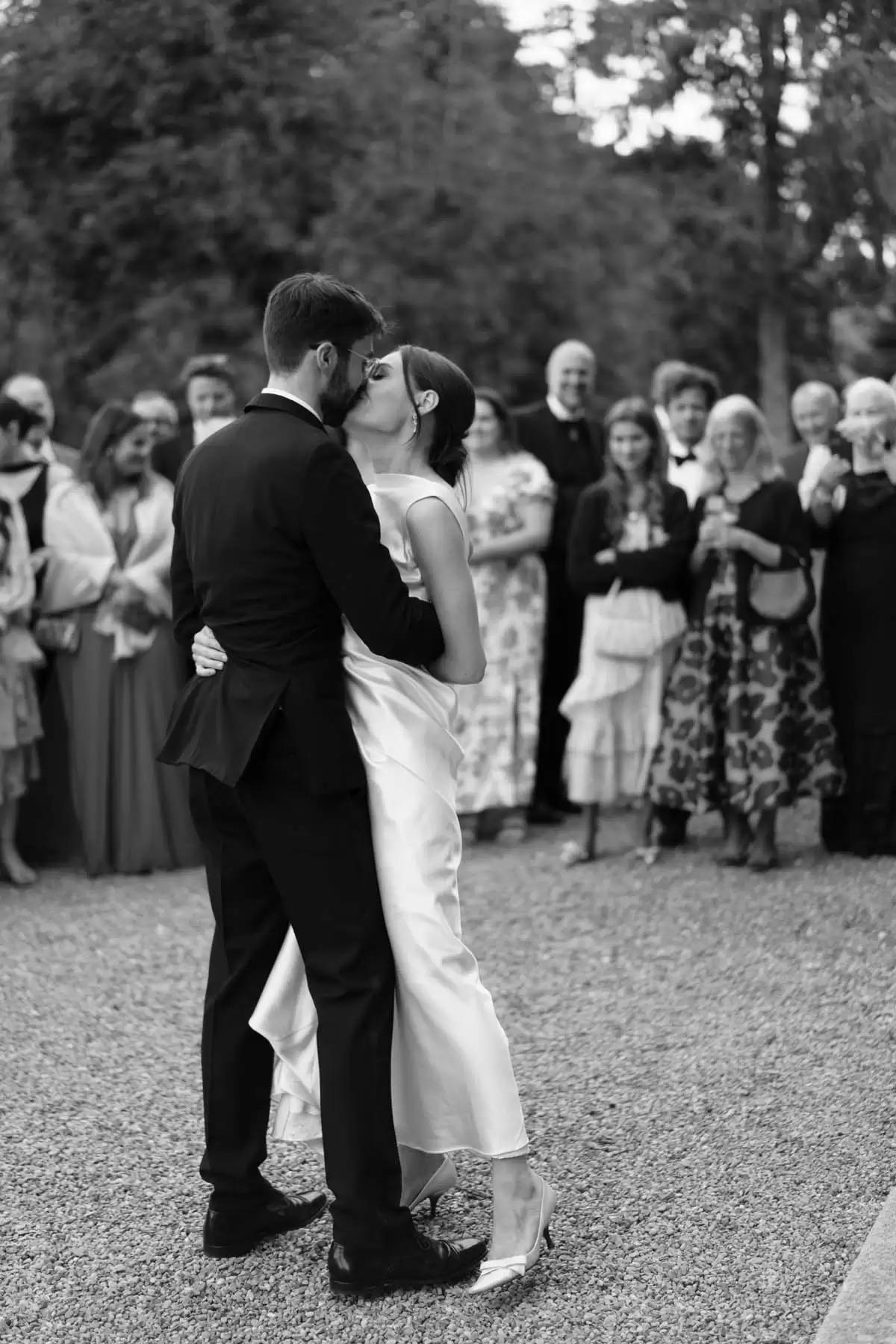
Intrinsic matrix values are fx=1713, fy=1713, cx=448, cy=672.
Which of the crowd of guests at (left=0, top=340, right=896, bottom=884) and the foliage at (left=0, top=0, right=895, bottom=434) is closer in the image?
the crowd of guests at (left=0, top=340, right=896, bottom=884)

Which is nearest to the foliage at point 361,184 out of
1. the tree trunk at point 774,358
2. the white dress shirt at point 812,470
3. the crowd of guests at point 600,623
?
the tree trunk at point 774,358

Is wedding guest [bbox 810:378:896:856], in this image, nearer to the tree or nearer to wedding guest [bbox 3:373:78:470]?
the tree

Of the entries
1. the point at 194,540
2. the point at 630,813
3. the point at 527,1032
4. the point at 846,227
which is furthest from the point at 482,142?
the point at 194,540

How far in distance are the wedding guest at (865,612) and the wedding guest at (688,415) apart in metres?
0.78

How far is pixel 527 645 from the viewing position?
27.8ft

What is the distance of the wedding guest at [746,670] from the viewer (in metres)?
7.28

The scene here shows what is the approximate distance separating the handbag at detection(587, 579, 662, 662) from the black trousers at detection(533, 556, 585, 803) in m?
1.18

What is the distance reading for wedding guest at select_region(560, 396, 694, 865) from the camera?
7.61 metres

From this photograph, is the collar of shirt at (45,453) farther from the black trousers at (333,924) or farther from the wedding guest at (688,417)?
the black trousers at (333,924)

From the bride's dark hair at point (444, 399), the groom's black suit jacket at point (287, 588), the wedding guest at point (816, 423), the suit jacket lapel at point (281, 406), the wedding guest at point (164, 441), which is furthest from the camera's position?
the wedding guest at point (164, 441)

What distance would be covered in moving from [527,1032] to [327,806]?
2.16m

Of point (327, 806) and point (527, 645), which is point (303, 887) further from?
point (527, 645)

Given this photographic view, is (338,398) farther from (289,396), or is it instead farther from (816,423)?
(816,423)

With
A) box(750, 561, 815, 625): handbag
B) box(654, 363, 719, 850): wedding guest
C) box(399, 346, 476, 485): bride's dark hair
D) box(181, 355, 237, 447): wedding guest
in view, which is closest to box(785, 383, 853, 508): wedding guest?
box(654, 363, 719, 850): wedding guest
